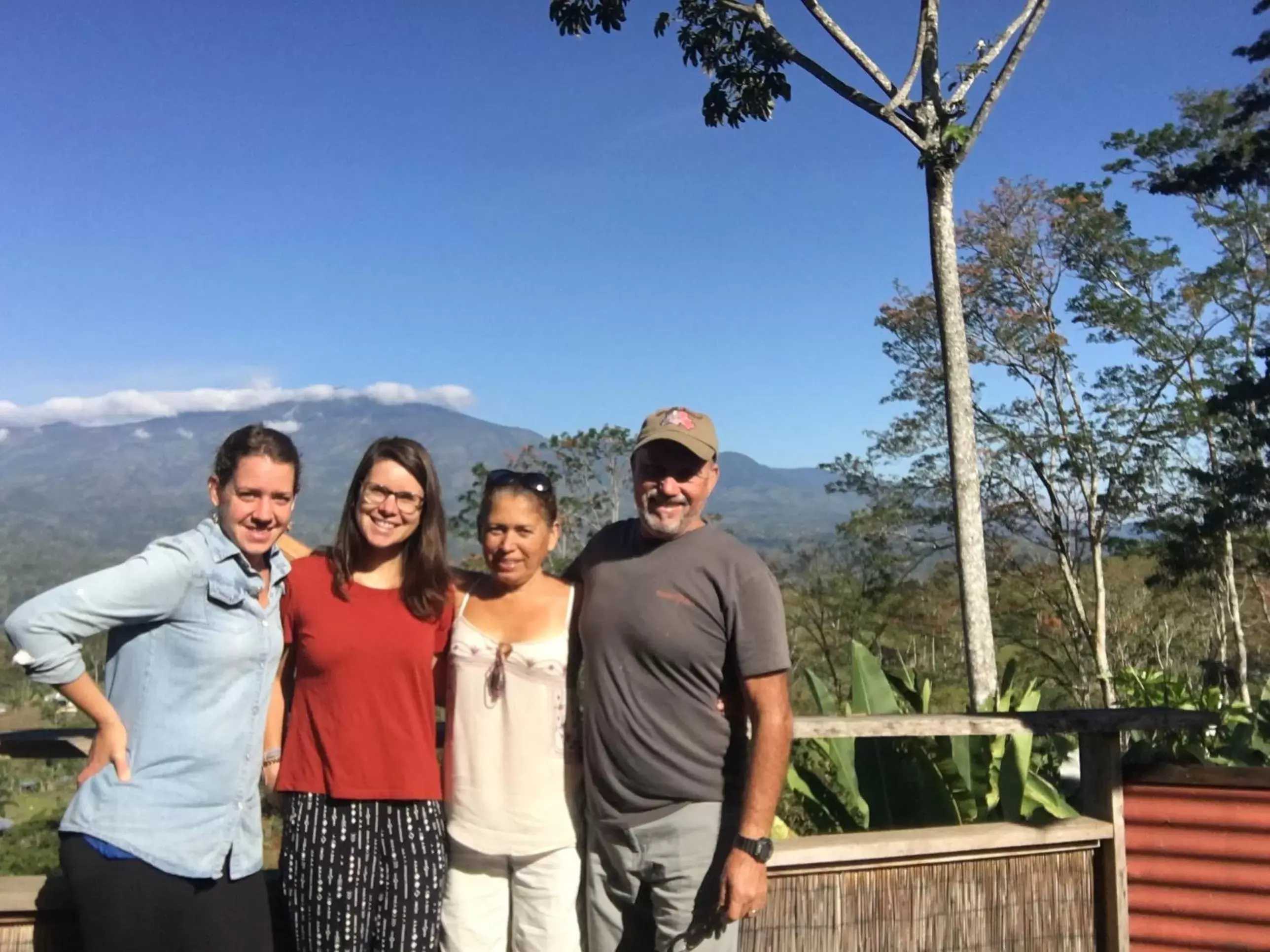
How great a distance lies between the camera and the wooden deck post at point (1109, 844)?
9.89 ft

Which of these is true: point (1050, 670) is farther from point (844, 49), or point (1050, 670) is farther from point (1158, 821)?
point (1158, 821)

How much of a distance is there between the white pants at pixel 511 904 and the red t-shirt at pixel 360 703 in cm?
20

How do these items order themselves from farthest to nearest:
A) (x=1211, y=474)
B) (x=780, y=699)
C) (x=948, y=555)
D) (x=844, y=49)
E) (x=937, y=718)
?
(x=948, y=555) → (x=1211, y=474) → (x=844, y=49) → (x=937, y=718) → (x=780, y=699)

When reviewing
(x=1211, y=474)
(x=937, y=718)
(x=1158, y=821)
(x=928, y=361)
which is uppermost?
(x=928, y=361)

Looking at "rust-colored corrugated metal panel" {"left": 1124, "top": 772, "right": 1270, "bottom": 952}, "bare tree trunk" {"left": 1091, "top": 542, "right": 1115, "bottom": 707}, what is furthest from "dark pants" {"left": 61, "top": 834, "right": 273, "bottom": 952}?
"bare tree trunk" {"left": 1091, "top": 542, "right": 1115, "bottom": 707}

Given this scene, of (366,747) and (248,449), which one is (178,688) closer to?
(366,747)

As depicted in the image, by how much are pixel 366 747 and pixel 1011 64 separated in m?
8.48

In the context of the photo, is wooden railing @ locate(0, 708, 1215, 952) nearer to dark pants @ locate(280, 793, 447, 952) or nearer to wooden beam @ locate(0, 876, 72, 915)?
wooden beam @ locate(0, 876, 72, 915)

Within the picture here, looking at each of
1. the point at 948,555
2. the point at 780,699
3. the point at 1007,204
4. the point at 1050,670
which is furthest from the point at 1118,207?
the point at 780,699

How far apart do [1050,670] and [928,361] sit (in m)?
6.40

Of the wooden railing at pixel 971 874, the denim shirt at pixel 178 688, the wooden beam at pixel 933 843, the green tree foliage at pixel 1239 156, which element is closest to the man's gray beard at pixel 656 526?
the wooden railing at pixel 971 874

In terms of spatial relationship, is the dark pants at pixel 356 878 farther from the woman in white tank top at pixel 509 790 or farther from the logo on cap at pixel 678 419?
the logo on cap at pixel 678 419

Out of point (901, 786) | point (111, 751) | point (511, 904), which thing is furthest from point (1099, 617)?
point (111, 751)

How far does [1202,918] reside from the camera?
9.95 ft
